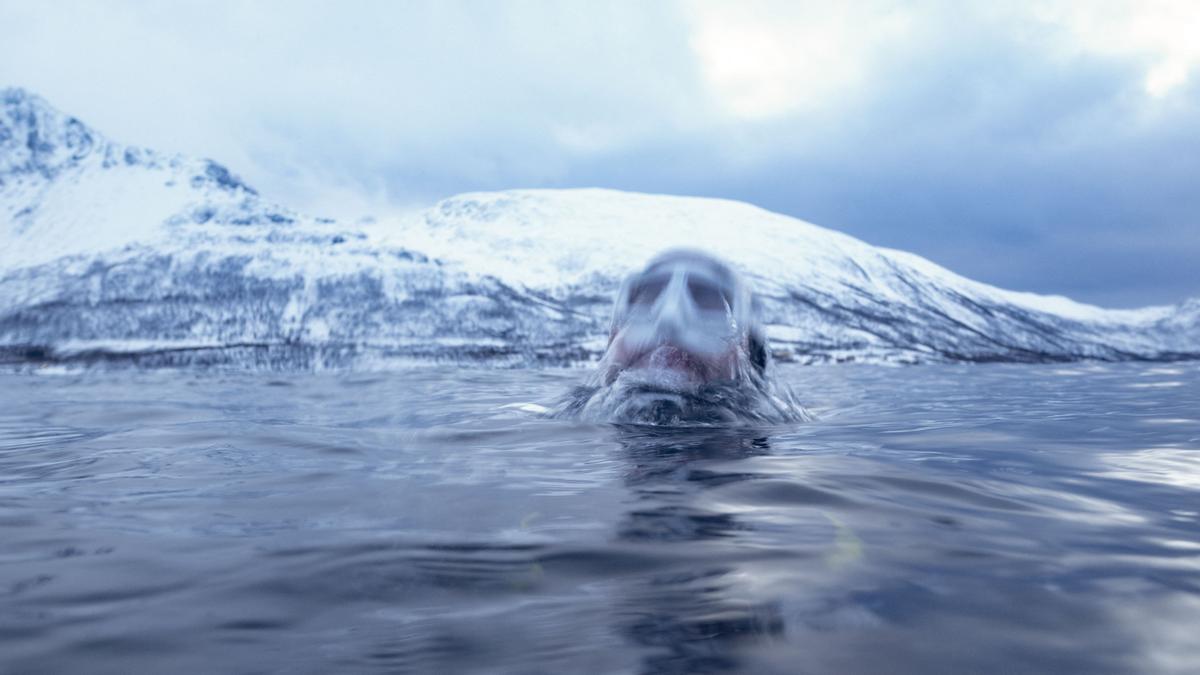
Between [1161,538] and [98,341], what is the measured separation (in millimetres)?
86446

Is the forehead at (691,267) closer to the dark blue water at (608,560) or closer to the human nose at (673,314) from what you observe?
the human nose at (673,314)

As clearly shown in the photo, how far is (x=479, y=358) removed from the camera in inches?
2591

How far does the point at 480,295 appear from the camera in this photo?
95188 mm

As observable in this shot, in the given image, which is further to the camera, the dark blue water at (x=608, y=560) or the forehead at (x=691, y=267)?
the forehead at (x=691, y=267)

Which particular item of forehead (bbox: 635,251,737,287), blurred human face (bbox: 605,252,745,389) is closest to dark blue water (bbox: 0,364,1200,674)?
blurred human face (bbox: 605,252,745,389)

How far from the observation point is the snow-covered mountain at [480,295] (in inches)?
2916

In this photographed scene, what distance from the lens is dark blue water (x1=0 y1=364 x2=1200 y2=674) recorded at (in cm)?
198

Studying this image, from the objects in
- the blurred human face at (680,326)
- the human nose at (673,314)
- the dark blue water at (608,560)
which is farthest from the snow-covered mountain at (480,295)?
the dark blue water at (608,560)

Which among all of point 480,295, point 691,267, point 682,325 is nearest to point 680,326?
point 682,325

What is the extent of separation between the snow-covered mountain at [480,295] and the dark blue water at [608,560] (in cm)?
5819

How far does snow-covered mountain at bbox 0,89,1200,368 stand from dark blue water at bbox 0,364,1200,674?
58188 mm

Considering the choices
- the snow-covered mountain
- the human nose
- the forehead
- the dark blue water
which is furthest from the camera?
the snow-covered mountain

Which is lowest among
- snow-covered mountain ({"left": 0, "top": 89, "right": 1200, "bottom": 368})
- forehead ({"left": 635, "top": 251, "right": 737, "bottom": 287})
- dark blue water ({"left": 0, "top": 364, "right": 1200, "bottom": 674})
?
dark blue water ({"left": 0, "top": 364, "right": 1200, "bottom": 674})

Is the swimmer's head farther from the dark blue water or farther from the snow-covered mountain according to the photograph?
the snow-covered mountain
